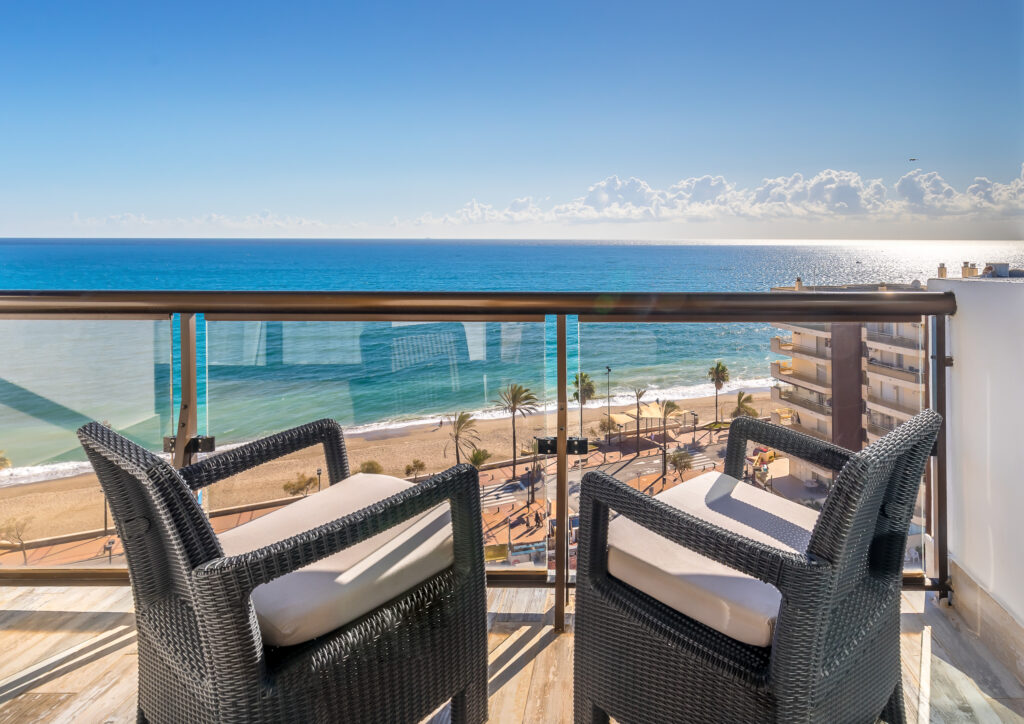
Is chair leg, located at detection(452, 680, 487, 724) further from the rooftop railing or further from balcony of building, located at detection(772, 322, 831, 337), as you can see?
balcony of building, located at detection(772, 322, 831, 337)

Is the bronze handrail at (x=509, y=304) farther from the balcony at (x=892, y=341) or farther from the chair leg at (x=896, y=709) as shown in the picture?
the chair leg at (x=896, y=709)

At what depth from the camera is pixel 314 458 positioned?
1.69 meters

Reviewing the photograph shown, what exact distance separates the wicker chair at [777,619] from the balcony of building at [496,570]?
441 millimetres

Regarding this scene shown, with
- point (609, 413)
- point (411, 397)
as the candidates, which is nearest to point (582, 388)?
point (609, 413)

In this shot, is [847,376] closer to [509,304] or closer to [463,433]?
[509,304]

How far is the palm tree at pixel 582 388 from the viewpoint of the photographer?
5.98 ft

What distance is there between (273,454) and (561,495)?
87cm

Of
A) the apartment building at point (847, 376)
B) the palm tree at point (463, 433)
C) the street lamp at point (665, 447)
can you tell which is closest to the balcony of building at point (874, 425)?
the apartment building at point (847, 376)

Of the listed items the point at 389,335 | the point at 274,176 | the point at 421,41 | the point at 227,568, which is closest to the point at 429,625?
the point at 227,568

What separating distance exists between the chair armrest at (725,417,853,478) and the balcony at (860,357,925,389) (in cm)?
53

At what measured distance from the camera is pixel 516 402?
74.1 inches

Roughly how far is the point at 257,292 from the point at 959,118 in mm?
37087

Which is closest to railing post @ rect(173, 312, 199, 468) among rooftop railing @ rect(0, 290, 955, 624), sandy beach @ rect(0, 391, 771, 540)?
rooftop railing @ rect(0, 290, 955, 624)

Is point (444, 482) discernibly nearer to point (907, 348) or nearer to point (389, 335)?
point (389, 335)
